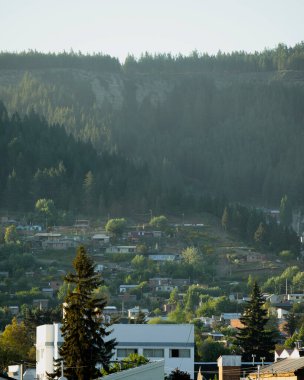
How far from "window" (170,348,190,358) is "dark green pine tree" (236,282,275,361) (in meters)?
8.71

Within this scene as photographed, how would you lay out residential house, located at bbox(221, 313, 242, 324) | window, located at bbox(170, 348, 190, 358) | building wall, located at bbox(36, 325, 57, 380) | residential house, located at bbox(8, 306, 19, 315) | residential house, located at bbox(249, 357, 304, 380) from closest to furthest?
residential house, located at bbox(249, 357, 304, 380)
building wall, located at bbox(36, 325, 57, 380)
window, located at bbox(170, 348, 190, 358)
residential house, located at bbox(8, 306, 19, 315)
residential house, located at bbox(221, 313, 242, 324)

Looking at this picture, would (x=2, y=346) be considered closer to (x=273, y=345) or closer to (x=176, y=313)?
(x=273, y=345)

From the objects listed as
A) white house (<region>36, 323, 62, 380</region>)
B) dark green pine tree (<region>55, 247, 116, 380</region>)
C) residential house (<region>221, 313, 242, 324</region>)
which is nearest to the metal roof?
dark green pine tree (<region>55, 247, 116, 380</region>)

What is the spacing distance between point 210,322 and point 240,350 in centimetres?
5735

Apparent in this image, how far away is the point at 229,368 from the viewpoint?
82438 millimetres

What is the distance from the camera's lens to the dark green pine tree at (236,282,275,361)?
118831 mm

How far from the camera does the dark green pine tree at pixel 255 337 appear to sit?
119m

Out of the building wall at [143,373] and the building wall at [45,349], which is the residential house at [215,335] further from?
the building wall at [143,373]

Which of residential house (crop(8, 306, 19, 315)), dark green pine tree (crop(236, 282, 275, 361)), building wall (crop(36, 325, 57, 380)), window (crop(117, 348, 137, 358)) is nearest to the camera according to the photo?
building wall (crop(36, 325, 57, 380))

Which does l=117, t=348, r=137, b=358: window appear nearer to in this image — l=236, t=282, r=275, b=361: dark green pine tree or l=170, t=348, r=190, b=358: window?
l=170, t=348, r=190, b=358: window

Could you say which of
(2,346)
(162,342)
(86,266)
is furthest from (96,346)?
(2,346)

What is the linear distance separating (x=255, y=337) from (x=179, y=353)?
58.9 ft

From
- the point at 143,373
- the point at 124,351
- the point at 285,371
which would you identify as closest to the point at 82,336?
the point at 285,371

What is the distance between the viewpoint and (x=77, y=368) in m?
58.8
